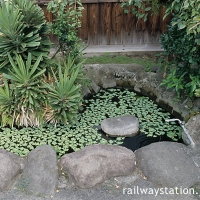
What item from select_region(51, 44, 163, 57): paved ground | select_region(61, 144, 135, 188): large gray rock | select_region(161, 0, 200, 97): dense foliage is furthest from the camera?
select_region(51, 44, 163, 57): paved ground

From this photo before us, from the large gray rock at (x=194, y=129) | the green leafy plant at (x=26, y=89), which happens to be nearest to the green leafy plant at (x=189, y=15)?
the large gray rock at (x=194, y=129)

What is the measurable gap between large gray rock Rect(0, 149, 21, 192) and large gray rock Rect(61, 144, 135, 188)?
57 cm

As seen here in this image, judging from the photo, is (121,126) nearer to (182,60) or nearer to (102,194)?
(102,194)

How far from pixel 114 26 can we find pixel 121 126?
284cm

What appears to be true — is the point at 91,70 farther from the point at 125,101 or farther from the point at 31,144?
the point at 31,144

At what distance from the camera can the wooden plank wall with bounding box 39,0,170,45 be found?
6.00 m

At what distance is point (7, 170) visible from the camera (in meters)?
3.20

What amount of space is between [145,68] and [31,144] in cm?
289

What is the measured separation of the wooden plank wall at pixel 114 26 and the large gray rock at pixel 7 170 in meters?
3.60

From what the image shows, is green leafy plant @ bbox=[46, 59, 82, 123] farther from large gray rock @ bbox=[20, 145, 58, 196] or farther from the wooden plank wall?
the wooden plank wall

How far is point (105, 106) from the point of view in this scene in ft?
16.6

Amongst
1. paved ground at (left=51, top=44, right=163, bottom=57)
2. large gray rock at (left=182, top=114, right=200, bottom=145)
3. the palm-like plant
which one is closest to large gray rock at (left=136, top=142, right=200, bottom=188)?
large gray rock at (left=182, top=114, right=200, bottom=145)

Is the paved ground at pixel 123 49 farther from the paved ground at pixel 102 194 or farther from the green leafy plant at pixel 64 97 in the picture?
the paved ground at pixel 102 194

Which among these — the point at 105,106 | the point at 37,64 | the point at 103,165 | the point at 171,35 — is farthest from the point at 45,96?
the point at 171,35
